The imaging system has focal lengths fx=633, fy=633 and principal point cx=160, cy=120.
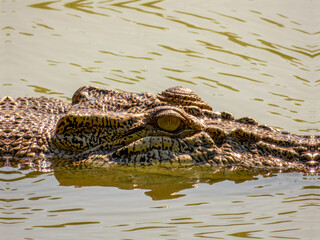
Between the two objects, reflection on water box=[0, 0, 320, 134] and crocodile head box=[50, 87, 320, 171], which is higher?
reflection on water box=[0, 0, 320, 134]

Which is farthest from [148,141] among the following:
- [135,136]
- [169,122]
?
[169,122]

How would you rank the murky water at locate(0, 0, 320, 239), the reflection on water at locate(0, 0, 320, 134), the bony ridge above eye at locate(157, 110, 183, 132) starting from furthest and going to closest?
the reflection on water at locate(0, 0, 320, 134) → the bony ridge above eye at locate(157, 110, 183, 132) → the murky water at locate(0, 0, 320, 239)

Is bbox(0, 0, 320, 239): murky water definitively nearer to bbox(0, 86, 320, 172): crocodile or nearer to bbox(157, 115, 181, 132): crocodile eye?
bbox(0, 86, 320, 172): crocodile

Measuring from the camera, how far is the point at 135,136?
26.3ft

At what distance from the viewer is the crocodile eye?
7906 millimetres

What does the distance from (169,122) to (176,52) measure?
6.48 metres

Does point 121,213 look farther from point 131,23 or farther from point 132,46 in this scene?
point 131,23

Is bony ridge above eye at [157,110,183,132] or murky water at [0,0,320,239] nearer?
murky water at [0,0,320,239]

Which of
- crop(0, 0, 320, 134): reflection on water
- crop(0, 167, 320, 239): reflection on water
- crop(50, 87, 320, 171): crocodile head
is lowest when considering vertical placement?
crop(0, 167, 320, 239): reflection on water

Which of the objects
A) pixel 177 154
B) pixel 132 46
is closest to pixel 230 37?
pixel 132 46

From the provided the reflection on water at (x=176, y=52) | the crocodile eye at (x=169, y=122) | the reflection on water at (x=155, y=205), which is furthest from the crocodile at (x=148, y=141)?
the reflection on water at (x=176, y=52)

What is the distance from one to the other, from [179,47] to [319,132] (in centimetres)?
465

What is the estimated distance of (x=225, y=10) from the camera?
1659 cm

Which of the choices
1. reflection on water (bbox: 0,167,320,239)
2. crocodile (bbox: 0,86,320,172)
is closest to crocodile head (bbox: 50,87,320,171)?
crocodile (bbox: 0,86,320,172)
